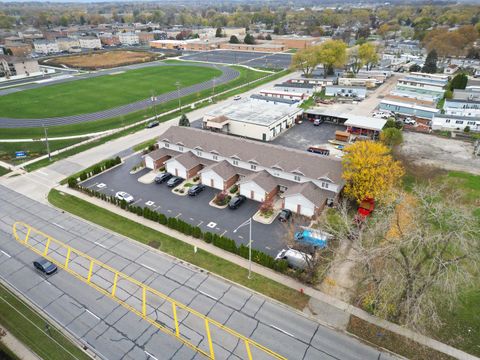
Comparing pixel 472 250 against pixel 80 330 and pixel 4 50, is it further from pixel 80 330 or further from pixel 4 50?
pixel 4 50

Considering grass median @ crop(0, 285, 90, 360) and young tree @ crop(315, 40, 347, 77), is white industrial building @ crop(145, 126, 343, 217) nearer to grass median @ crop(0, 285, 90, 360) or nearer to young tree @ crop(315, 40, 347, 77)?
grass median @ crop(0, 285, 90, 360)

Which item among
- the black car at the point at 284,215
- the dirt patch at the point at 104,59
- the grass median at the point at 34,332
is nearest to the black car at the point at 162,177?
the black car at the point at 284,215

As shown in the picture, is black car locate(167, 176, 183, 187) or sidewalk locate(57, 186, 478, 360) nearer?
sidewalk locate(57, 186, 478, 360)

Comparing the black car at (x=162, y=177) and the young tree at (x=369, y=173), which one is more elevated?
the young tree at (x=369, y=173)

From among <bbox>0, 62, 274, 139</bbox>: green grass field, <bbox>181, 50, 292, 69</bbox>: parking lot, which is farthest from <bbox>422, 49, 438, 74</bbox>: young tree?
<bbox>0, 62, 274, 139</bbox>: green grass field

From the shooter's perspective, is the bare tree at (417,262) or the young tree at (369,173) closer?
the bare tree at (417,262)

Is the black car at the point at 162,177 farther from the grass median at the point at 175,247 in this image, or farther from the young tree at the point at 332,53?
the young tree at the point at 332,53

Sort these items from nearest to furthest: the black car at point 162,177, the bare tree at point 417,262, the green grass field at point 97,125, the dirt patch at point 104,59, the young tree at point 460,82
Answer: the bare tree at point 417,262
the black car at point 162,177
the green grass field at point 97,125
the young tree at point 460,82
the dirt patch at point 104,59

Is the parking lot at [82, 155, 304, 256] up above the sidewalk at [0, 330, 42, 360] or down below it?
below
